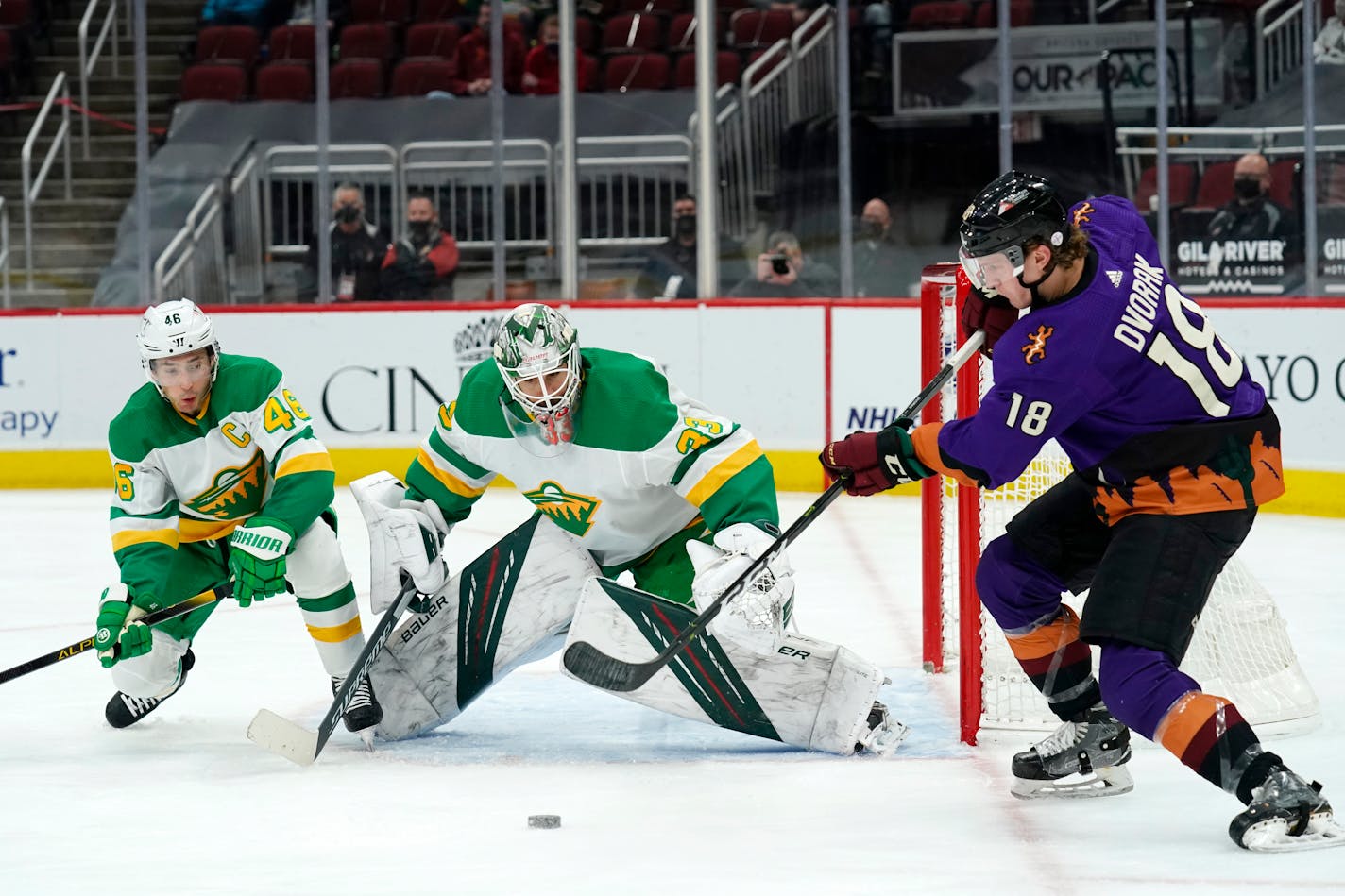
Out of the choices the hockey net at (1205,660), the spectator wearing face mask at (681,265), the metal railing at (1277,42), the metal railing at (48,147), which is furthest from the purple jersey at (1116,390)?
the metal railing at (48,147)

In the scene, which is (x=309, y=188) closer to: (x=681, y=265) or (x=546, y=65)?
(x=546, y=65)

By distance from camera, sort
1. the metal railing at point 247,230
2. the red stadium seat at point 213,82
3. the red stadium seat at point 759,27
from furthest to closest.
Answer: the red stadium seat at point 213,82
the red stadium seat at point 759,27
the metal railing at point 247,230

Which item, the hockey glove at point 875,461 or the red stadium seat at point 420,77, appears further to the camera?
the red stadium seat at point 420,77

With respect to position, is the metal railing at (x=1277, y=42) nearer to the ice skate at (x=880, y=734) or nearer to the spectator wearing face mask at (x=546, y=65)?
the spectator wearing face mask at (x=546, y=65)

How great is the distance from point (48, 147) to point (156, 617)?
19.4 feet

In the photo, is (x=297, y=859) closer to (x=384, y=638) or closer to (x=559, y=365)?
(x=384, y=638)

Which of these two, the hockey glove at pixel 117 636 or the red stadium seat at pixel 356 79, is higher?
the red stadium seat at pixel 356 79

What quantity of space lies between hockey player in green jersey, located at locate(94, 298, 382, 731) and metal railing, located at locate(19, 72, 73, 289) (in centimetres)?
521

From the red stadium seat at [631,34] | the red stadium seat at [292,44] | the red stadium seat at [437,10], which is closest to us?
the red stadium seat at [631,34]

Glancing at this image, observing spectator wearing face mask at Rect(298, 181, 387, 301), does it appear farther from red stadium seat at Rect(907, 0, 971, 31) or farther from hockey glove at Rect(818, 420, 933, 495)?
hockey glove at Rect(818, 420, 933, 495)

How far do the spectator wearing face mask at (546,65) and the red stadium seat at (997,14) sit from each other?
69.2 inches

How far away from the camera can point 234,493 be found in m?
3.64

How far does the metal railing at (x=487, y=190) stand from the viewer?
7742 mm

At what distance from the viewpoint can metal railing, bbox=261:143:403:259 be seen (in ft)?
25.7
